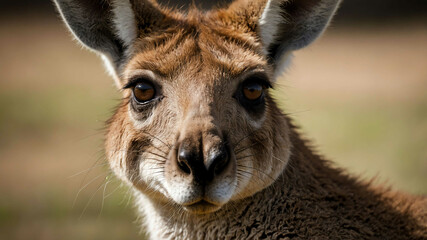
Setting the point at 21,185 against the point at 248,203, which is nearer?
the point at 248,203

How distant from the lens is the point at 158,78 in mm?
5730

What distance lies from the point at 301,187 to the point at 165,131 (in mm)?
1493

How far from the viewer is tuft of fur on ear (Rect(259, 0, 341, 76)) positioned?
630 centimetres

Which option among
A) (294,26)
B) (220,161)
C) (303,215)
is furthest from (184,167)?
(294,26)

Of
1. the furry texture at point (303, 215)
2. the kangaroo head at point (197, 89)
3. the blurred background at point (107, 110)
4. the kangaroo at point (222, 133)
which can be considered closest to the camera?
the kangaroo head at point (197, 89)

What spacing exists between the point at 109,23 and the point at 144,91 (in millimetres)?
1043

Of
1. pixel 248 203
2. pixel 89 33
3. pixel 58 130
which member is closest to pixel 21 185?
pixel 58 130

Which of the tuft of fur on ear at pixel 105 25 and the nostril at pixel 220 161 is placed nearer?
the nostril at pixel 220 161

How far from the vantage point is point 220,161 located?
4.96m

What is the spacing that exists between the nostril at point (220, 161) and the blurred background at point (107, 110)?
6.73 ft

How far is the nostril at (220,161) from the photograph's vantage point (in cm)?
492

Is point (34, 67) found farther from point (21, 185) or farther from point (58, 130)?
point (21, 185)

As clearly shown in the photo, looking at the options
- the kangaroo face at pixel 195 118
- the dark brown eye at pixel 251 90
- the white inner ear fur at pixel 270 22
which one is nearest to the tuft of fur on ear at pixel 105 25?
the kangaroo face at pixel 195 118

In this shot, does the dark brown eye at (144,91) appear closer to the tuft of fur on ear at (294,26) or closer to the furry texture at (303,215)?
the furry texture at (303,215)
